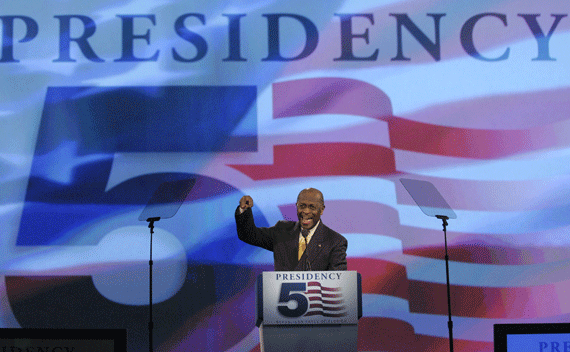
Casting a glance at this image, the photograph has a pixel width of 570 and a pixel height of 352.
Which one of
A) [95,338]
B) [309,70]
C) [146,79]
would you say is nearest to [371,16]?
[309,70]

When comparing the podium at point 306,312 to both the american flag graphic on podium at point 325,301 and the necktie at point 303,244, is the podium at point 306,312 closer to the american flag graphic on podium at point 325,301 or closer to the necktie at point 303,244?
the american flag graphic on podium at point 325,301

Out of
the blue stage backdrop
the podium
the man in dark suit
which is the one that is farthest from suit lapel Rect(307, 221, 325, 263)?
the blue stage backdrop

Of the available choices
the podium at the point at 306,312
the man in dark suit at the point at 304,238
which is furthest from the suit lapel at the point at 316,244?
the podium at the point at 306,312

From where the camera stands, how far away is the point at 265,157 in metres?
4.68

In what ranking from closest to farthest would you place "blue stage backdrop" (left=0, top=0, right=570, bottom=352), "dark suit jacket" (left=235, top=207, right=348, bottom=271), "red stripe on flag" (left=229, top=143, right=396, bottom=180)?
"dark suit jacket" (left=235, top=207, right=348, bottom=271)
"blue stage backdrop" (left=0, top=0, right=570, bottom=352)
"red stripe on flag" (left=229, top=143, right=396, bottom=180)

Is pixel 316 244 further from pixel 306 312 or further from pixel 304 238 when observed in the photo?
pixel 306 312

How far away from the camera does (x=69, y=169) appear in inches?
181

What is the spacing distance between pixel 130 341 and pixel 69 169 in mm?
1281

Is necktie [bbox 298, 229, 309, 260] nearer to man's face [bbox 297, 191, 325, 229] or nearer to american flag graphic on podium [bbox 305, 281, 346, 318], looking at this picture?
man's face [bbox 297, 191, 325, 229]

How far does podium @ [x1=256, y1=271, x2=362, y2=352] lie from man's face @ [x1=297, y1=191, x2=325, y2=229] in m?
0.66

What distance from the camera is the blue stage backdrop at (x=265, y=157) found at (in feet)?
15.0

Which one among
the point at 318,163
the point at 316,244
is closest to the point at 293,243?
the point at 316,244

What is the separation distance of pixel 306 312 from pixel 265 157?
212cm

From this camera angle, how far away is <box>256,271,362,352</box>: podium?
2674 millimetres
